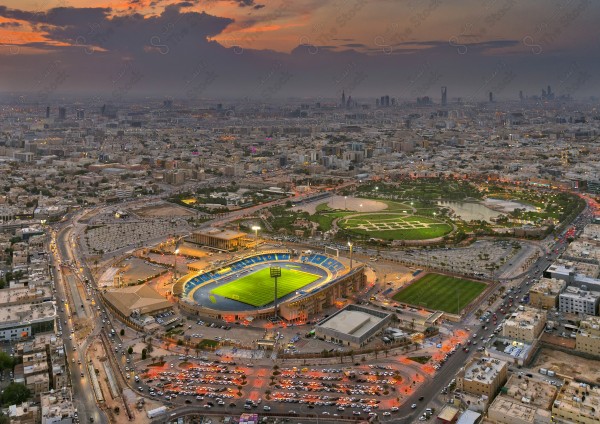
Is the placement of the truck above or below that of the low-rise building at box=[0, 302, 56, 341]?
below

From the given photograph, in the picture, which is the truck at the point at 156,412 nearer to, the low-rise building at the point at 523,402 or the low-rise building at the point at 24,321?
the low-rise building at the point at 24,321

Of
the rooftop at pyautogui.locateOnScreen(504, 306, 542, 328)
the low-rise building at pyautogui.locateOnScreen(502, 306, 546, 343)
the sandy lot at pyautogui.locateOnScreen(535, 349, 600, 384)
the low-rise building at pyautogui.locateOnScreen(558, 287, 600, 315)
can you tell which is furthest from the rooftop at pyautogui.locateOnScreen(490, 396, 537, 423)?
the low-rise building at pyautogui.locateOnScreen(558, 287, 600, 315)

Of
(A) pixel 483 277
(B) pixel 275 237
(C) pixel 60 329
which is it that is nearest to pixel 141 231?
(B) pixel 275 237

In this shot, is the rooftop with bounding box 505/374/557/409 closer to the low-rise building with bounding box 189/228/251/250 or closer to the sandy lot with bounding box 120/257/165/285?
the sandy lot with bounding box 120/257/165/285

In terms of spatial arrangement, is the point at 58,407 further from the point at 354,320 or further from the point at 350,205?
the point at 350,205

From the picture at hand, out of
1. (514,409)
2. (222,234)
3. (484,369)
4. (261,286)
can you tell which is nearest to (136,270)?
(222,234)

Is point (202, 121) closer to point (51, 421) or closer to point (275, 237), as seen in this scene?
point (275, 237)
